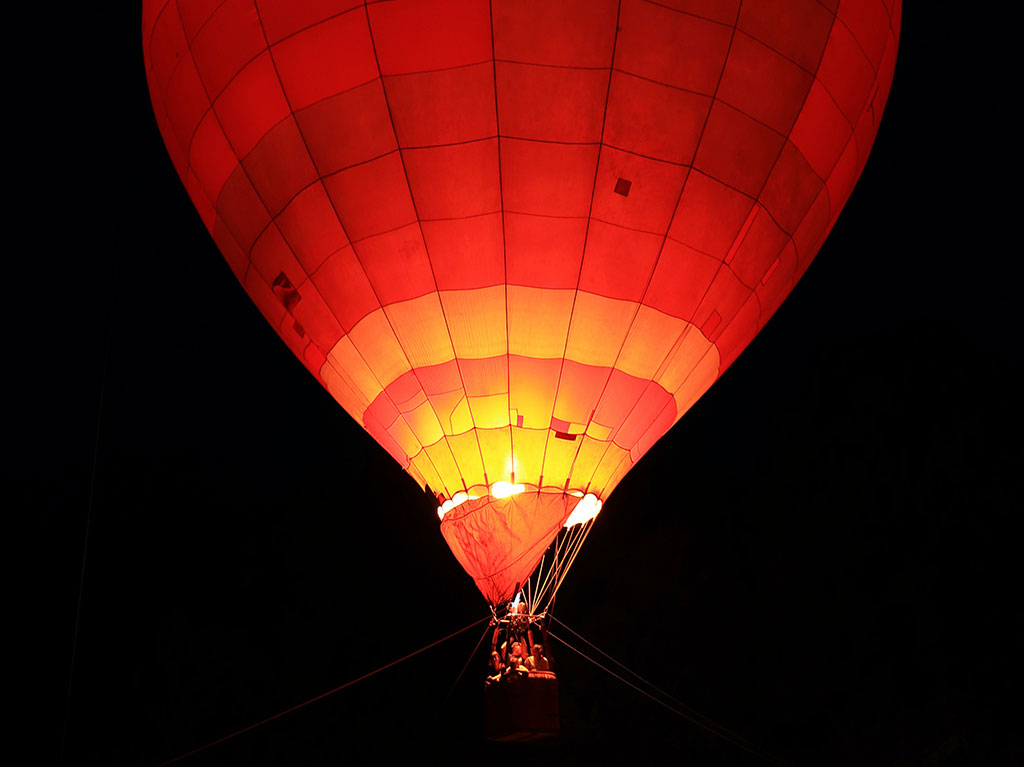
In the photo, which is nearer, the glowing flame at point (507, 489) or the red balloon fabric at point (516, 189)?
the red balloon fabric at point (516, 189)

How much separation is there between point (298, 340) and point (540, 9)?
1.74 metres

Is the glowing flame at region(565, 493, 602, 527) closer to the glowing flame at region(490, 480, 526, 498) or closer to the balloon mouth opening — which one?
the balloon mouth opening

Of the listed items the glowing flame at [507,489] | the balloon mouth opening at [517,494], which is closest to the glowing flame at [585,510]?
the balloon mouth opening at [517,494]

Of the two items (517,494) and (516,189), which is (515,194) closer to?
(516,189)

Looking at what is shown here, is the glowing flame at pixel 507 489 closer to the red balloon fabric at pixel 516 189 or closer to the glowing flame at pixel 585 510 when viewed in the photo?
the red balloon fabric at pixel 516 189

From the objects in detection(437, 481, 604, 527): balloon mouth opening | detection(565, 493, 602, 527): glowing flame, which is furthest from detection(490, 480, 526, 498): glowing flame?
detection(565, 493, 602, 527): glowing flame

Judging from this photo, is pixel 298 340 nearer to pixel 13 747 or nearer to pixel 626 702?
pixel 626 702

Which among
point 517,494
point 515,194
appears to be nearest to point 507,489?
point 517,494

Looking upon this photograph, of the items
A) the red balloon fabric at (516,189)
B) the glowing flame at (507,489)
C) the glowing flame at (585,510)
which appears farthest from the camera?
the glowing flame at (585,510)

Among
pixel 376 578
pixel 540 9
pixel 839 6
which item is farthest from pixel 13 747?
pixel 839 6

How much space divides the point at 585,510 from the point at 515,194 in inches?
53.6

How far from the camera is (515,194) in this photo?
3.70 m

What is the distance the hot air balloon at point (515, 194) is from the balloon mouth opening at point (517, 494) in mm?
11

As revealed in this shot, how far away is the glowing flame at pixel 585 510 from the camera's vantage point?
162 inches
